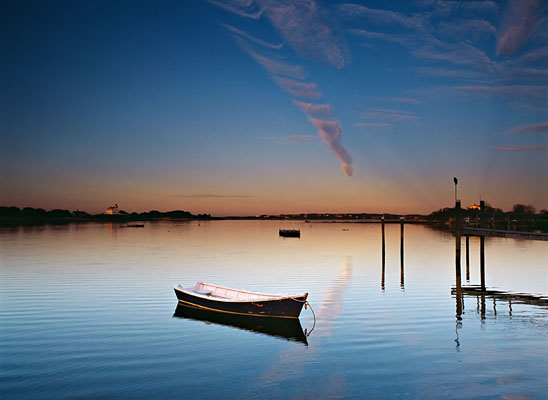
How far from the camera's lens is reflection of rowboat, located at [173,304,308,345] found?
70.4ft

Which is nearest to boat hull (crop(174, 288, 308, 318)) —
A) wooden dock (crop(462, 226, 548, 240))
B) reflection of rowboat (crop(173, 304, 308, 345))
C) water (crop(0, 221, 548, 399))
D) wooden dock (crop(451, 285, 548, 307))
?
reflection of rowboat (crop(173, 304, 308, 345))

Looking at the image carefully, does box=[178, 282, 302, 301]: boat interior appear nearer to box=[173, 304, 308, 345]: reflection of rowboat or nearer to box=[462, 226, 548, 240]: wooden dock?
box=[173, 304, 308, 345]: reflection of rowboat

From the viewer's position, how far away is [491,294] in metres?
32.4

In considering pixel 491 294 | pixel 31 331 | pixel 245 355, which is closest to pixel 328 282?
pixel 491 294

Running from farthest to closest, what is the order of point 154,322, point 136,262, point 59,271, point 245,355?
1. point 136,262
2. point 59,271
3. point 154,322
4. point 245,355

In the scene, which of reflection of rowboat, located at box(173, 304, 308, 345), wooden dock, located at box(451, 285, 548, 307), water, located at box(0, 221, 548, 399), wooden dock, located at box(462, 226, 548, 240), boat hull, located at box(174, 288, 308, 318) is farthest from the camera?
wooden dock, located at box(462, 226, 548, 240)

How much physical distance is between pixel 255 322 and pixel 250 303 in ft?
3.42

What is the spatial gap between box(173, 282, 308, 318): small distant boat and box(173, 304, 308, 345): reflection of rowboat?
0.24 metres

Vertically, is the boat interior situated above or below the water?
above

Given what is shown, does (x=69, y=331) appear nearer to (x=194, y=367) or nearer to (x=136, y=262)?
(x=194, y=367)

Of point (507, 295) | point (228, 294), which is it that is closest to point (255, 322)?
point (228, 294)

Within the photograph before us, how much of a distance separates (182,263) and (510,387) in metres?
44.9

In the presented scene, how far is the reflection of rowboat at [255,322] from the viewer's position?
21.5 m

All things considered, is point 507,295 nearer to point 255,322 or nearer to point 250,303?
point 255,322
